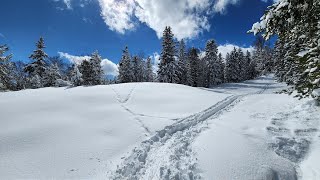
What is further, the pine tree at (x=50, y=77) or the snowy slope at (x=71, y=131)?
the pine tree at (x=50, y=77)

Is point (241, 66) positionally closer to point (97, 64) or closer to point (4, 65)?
point (97, 64)

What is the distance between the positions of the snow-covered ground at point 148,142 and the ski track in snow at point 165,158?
0.03 metres

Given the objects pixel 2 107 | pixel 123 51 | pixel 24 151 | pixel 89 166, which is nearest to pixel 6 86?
pixel 2 107

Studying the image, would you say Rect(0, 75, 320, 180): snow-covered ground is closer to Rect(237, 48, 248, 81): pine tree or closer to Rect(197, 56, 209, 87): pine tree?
Rect(197, 56, 209, 87): pine tree

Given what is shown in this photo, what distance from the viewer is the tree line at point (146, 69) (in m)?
41.8

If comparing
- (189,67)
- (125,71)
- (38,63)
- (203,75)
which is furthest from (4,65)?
(203,75)

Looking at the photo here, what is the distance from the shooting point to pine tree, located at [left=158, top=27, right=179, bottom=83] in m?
47.2

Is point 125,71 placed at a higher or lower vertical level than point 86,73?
higher

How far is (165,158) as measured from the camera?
8602 mm

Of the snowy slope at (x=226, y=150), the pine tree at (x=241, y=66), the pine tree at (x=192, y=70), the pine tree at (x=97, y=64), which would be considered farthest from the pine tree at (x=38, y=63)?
the pine tree at (x=241, y=66)

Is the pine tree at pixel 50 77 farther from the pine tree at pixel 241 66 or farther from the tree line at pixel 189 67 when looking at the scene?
the pine tree at pixel 241 66

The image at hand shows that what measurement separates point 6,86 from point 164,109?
1552 cm

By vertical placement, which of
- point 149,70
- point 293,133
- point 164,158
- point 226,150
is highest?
point 149,70

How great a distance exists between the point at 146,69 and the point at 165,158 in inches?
3082
